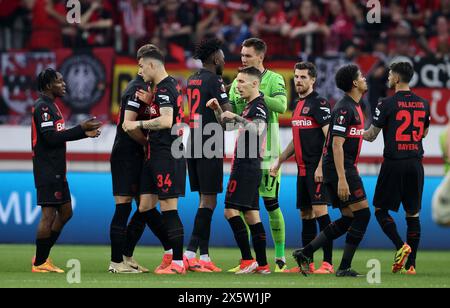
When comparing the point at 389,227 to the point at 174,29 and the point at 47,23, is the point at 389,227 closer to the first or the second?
the point at 174,29

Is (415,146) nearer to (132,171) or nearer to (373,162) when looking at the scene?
(132,171)

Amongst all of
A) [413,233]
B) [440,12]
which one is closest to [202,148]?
[413,233]

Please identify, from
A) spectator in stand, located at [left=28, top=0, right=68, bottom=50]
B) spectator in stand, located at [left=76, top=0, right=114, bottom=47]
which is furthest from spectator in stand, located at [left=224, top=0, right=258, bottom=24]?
spectator in stand, located at [left=28, top=0, right=68, bottom=50]

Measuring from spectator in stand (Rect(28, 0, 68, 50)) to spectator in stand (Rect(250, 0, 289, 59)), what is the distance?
10.5 ft

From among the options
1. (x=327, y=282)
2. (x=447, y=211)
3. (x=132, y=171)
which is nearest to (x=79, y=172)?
(x=132, y=171)

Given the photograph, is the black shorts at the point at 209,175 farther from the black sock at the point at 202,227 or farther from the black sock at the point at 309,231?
the black sock at the point at 309,231

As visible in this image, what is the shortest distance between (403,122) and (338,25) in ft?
23.8

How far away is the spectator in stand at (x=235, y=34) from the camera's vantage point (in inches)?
738

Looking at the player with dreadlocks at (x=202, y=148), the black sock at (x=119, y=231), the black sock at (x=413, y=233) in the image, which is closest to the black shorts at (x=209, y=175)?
the player with dreadlocks at (x=202, y=148)

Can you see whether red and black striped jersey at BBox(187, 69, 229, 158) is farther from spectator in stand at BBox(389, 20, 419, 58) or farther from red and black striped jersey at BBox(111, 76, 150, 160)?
spectator in stand at BBox(389, 20, 419, 58)

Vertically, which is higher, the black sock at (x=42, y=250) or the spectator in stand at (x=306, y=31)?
the spectator in stand at (x=306, y=31)

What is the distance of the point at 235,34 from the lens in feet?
62.8

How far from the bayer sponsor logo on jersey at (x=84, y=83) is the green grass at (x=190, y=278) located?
11.5 ft

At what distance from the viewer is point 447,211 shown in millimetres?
7668
